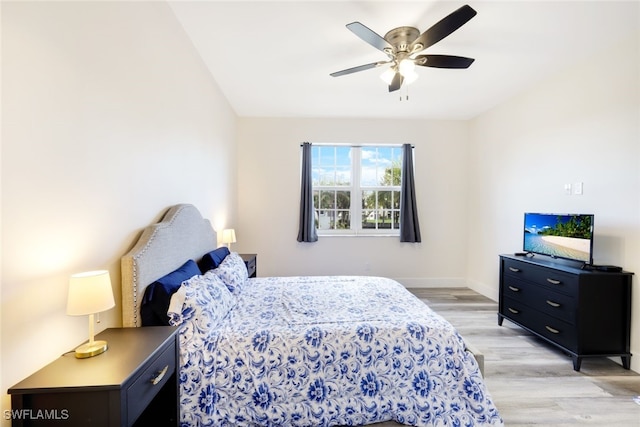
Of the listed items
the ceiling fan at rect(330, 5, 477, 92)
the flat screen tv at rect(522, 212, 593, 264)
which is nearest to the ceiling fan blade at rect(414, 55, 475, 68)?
the ceiling fan at rect(330, 5, 477, 92)

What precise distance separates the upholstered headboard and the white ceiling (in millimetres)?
1517

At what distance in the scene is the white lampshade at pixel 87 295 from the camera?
1061mm

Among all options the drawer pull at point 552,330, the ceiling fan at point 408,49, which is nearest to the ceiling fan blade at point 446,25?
Result: the ceiling fan at point 408,49

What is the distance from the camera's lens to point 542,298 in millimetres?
2658

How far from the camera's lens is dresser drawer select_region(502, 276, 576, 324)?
7.88 feet

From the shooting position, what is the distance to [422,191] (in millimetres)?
4648

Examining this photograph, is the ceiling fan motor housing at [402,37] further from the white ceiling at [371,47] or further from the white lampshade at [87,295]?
the white lampshade at [87,295]

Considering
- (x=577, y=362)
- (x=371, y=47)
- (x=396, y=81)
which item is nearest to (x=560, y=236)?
(x=577, y=362)

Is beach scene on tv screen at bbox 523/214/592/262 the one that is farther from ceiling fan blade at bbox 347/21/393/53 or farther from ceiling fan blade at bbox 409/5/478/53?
ceiling fan blade at bbox 347/21/393/53

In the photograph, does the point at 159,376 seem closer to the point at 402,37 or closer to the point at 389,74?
the point at 389,74

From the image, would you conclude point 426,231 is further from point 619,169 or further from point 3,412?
point 3,412

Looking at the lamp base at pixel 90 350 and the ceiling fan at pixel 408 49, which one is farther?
the ceiling fan at pixel 408 49

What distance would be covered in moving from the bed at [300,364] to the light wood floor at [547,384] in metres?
0.28

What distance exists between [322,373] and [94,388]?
1.10 m
